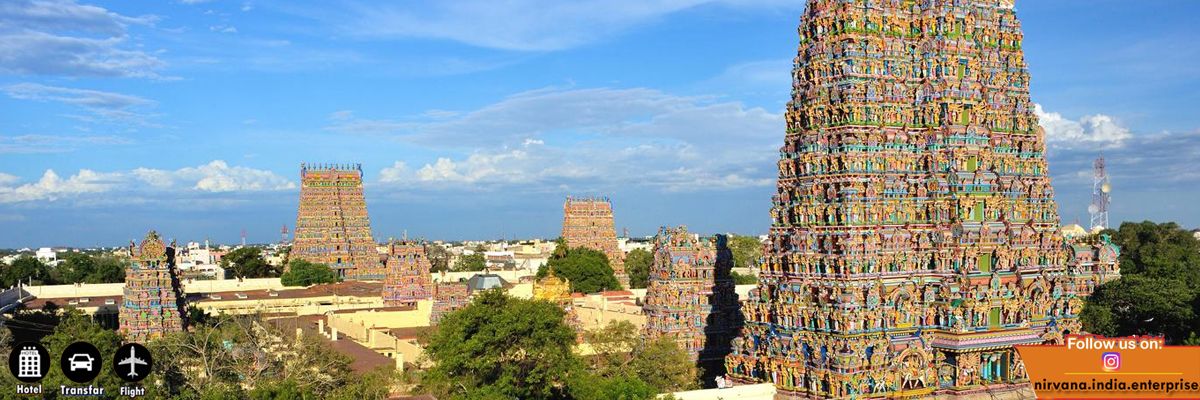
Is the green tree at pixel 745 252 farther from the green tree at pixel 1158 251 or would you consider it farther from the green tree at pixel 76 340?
the green tree at pixel 76 340

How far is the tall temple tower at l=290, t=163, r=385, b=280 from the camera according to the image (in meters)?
82.9

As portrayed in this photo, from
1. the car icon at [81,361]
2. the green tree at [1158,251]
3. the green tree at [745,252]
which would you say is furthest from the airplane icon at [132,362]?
the green tree at [745,252]

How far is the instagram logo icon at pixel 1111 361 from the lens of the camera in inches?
939

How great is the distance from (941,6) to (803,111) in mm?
5278

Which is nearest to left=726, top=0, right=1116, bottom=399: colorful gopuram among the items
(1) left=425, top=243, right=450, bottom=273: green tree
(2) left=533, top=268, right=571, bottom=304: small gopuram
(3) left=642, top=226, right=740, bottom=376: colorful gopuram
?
(3) left=642, top=226, right=740, bottom=376: colorful gopuram

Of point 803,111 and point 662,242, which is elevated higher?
point 803,111

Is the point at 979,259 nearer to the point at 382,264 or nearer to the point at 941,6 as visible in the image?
the point at 941,6

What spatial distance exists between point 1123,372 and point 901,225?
7713 millimetres

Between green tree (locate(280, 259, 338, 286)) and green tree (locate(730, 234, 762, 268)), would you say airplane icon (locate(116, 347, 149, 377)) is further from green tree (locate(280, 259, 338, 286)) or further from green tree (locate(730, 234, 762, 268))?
green tree (locate(730, 234, 762, 268))

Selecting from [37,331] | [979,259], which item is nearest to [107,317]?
[37,331]

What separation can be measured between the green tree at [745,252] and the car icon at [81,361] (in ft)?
244

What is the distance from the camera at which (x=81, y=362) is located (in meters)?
23.8

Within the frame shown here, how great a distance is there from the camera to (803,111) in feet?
102

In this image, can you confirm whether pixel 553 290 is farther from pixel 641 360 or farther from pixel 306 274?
pixel 306 274
